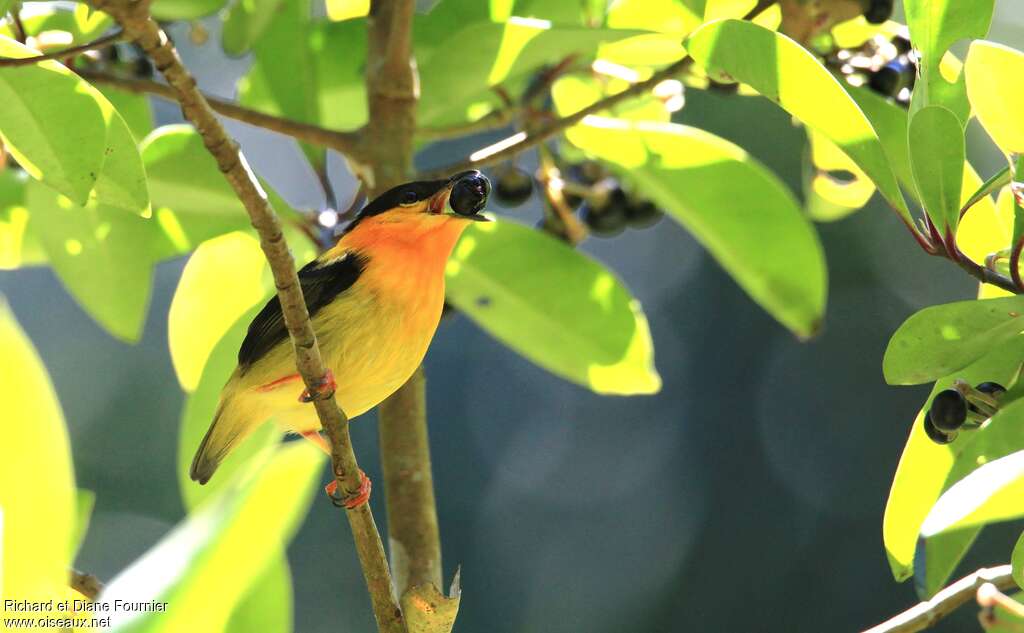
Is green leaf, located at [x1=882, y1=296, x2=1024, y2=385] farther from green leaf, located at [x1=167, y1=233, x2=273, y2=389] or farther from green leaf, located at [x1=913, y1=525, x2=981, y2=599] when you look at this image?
green leaf, located at [x1=167, y1=233, x2=273, y2=389]

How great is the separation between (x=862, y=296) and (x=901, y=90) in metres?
4.36

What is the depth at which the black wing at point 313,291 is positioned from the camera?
9.43 feet

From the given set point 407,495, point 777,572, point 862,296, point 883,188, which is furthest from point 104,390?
point 883,188

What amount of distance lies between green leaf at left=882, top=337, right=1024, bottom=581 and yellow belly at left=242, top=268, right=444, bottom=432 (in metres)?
1.10

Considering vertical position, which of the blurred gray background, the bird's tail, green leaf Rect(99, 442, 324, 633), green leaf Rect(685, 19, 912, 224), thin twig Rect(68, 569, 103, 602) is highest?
green leaf Rect(99, 442, 324, 633)

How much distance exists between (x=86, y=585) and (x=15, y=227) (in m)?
1.44

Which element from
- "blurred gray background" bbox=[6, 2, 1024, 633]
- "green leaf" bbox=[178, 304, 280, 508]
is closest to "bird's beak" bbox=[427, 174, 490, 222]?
"green leaf" bbox=[178, 304, 280, 508]

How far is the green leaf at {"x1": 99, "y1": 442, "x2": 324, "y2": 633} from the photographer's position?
0.85 metres

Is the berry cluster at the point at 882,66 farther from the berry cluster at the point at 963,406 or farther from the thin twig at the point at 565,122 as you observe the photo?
the berry cluster at the point at 963,406

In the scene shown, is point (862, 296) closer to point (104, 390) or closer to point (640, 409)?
point (640, 409)

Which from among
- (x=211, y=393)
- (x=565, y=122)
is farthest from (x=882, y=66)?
(x=211, y=393)

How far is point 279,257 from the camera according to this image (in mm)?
1808

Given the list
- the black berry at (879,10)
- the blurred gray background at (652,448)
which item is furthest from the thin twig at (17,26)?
the blurred gray background at (652,448)

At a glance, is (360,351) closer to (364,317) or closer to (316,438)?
(364,317)
